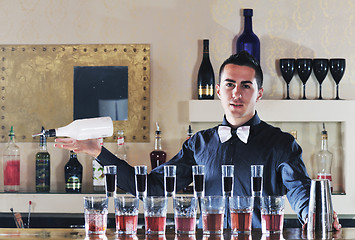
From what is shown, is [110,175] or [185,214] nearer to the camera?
[185,214]

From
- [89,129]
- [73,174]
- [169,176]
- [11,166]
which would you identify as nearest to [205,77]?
[73,174]

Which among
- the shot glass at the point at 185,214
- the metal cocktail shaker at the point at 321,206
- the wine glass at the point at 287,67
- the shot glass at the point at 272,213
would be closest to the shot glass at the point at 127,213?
the shot glass at the point at 185,214

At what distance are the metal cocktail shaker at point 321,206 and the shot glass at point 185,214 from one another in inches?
13.4

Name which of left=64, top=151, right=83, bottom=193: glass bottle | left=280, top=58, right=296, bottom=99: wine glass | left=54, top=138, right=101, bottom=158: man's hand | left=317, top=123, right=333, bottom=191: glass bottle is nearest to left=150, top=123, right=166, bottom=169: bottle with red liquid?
left=64, top=151, right=83, bottom=193: glass bottle

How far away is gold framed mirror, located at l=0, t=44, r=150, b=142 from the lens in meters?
3.61

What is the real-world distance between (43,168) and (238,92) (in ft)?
5.41

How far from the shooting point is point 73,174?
3547 mm

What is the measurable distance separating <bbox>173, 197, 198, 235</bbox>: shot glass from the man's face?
2.79 feet

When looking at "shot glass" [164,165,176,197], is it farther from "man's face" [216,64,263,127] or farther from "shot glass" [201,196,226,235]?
"man's face" [216,64,263,127]

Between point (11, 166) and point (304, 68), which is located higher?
point (304, 68)

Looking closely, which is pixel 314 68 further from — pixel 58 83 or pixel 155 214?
pixel 155 214

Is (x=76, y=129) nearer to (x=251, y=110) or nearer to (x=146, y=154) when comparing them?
(x=251, y=110)

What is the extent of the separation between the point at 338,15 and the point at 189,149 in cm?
153

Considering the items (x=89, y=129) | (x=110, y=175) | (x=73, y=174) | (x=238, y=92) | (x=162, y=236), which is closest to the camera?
(x=162, y=236)
